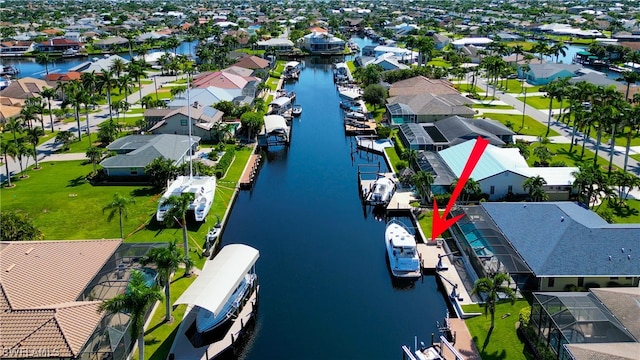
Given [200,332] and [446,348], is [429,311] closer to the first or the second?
[446,348]

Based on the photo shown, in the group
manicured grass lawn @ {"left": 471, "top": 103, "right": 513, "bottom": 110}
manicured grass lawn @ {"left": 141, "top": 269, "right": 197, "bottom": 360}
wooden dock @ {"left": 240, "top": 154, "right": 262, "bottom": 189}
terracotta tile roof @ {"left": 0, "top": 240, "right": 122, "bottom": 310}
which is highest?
terracotta tile roof @ {"left": 0, "top": 240, "right": 122, "bottom": 310}

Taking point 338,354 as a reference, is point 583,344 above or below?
above

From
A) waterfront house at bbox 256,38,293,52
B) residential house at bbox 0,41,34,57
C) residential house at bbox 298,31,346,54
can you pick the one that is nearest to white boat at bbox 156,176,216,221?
waterfront house at bbox 256,38,293,52

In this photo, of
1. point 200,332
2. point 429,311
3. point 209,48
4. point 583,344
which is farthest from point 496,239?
point 209,48

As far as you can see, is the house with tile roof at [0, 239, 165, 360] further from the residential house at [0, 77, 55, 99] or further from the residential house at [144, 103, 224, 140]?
the residential house at [0, 77, 55, 99]

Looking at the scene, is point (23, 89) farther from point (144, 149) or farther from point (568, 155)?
point (568, 155)

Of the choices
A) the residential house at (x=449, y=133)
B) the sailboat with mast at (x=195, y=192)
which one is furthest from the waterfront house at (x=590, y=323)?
the residential house at (x=449, y=133)
